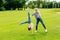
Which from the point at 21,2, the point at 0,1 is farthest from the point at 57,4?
the point at 0,1

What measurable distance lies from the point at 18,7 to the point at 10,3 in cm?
410

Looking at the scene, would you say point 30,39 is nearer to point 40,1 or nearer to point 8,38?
point 8,38

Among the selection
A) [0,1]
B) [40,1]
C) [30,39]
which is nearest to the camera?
[30,39]

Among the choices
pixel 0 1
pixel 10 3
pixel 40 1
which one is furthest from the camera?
pixel 40 1

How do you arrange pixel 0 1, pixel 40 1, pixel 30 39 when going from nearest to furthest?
pixel 30 39
pixel 0 1
pixel 40 1

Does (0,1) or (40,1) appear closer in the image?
(0,1)

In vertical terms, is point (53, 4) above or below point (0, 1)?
below

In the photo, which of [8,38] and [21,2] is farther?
[21,2]

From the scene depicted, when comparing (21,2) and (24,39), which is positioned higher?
(24,39)

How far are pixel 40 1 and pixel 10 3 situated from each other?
33757 millimetres

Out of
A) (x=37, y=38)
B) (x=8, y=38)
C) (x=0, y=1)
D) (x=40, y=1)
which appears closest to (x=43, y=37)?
(x=37, y=38)

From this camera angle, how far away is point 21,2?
88562mm

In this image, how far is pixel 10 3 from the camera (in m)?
86.0

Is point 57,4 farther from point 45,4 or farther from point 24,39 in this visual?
point 24,39
